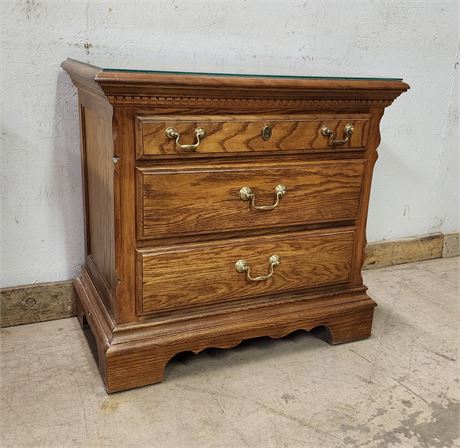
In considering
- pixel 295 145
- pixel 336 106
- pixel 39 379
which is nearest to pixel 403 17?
pixel 336 106

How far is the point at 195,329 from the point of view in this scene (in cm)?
160

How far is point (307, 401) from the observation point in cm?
154

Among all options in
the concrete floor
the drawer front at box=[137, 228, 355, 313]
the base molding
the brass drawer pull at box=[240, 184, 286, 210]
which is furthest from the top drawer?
the concrete floor

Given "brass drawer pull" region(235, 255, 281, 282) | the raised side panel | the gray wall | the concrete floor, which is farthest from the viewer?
the gray wall

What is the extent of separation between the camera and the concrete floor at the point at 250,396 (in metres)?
1.39

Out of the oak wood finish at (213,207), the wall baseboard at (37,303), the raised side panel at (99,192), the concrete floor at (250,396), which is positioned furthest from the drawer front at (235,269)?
the wall baseboard at (37,303)

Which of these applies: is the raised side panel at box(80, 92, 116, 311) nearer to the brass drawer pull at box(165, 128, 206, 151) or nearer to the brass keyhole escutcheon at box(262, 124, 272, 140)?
the brass drawer pull at box(165, 128, 206, 151)

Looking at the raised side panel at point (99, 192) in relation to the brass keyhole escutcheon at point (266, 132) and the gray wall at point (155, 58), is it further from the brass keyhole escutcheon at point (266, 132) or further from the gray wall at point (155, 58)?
the brass keyhole escutcheon at point (266, 132)

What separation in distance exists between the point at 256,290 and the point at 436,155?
1367mm

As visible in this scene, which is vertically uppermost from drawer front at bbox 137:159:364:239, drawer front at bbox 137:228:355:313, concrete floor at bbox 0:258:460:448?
drawer front at bbox 137:159:364:239

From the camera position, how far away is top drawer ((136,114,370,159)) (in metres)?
1.42

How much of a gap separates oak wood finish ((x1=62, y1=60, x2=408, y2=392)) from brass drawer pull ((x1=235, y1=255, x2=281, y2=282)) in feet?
0.05

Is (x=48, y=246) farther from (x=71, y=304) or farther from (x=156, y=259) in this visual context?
(x=156, y=259)

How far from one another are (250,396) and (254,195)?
0.56 meters
